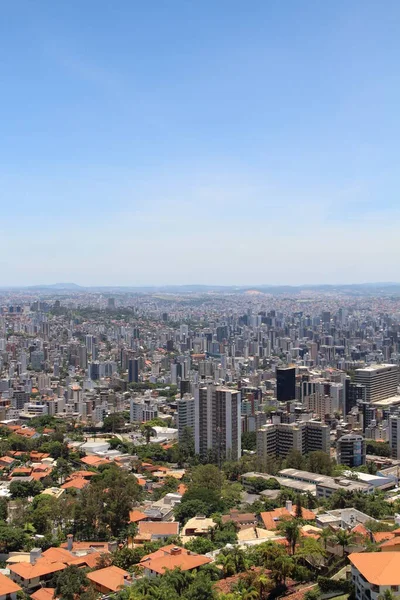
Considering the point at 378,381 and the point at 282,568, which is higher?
the point at 282,568

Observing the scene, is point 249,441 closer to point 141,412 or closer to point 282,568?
point 141,412

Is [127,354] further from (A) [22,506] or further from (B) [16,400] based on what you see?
(A) [22,506]

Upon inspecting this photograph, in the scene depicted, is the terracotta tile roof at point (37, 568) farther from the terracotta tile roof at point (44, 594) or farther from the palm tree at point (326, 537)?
the palm tree at point (326, 537)

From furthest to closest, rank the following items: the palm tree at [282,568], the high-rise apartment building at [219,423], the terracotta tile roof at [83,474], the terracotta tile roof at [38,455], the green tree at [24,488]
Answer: the high-rise apartment building at [219,423] < the terracotta tile roof at [38,455] < the terracotta tile roof at [83,474] < the green tree at [24,488] < the palm tree at [282,568]

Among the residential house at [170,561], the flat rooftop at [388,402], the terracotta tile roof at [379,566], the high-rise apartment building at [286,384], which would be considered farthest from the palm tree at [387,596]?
the high-rise apartment building at [286,384]

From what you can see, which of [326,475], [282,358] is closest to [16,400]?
[326,475]

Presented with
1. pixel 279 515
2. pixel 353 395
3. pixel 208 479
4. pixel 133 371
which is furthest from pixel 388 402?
pixel 279 515
